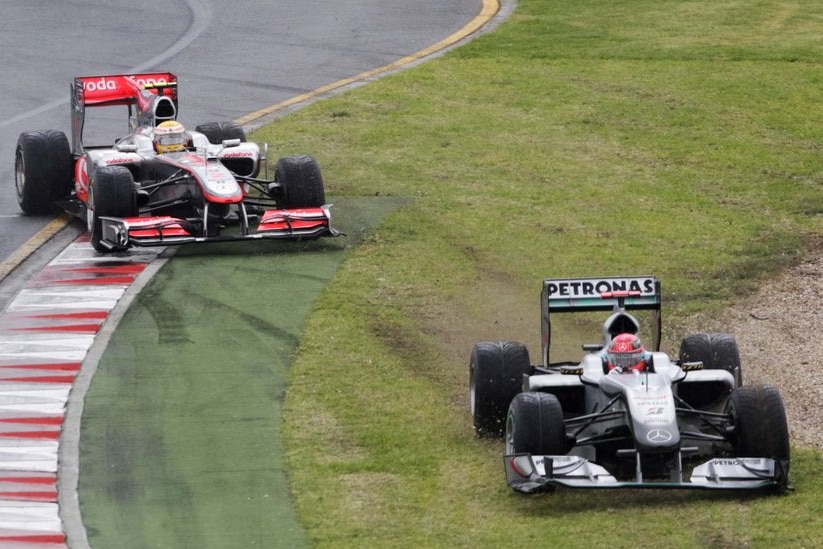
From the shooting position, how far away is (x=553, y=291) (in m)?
16.3

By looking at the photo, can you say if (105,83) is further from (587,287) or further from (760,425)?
(760,425)

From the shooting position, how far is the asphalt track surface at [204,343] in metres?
14.5

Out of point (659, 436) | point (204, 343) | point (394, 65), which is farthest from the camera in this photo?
point (394, 65)

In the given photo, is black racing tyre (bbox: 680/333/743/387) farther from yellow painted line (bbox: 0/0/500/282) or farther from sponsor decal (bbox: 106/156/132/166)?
sponsor decal (bbox: 106/156/132/166)

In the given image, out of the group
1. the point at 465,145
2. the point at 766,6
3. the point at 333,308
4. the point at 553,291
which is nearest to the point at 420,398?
the point at 553,291

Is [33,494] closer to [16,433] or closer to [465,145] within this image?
[16,433]

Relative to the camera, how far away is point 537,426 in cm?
1443

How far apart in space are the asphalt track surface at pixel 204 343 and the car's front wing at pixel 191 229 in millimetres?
342

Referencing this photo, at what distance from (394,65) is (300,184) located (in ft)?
42.4

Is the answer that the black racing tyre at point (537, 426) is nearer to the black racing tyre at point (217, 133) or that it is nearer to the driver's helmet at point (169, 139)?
the driver's helmet at point (169, 139)

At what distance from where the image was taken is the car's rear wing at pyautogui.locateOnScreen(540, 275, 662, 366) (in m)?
16.2

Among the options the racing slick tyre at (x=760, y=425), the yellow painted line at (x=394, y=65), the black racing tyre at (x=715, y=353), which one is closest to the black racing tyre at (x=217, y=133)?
the yellow painted line at (x=394, y=65)

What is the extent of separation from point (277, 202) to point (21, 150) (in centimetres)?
429

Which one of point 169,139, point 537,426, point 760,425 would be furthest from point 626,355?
point 169,139
